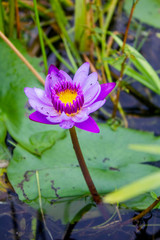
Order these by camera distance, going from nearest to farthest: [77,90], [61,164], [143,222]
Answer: [77,90]
[143,222]
[61,164]

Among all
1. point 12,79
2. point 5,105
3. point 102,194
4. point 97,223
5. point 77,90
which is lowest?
point 97,223

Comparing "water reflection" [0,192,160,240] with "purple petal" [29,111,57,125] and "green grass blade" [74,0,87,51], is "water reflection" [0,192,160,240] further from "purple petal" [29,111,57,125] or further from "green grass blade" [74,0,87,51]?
"green grass blade" [74,0,87,51]

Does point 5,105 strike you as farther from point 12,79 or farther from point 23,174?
point 23,174

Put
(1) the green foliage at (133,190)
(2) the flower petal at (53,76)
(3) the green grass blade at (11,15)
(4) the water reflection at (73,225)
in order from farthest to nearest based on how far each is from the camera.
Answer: (3) the green grass blade at (11,15) → (4) the water reflection at (73,225) → (2) the flower petal at (53,76) → (1) the green foliage at (133,190)

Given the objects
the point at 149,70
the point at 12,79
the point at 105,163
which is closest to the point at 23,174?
the point at 105,163

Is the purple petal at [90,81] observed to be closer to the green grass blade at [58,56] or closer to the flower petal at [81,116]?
the flower petal at [81,116]

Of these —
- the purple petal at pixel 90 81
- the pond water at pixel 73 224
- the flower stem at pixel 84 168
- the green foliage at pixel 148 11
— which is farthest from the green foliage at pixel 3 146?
the green foliage at pixel 148 11

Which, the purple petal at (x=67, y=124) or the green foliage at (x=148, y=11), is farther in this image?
the green foliage at (x=148, y=11)

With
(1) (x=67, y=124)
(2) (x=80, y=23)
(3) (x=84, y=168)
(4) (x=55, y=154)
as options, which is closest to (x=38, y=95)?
(1) (x=67, y=124)
